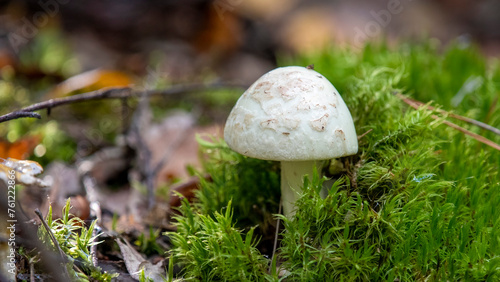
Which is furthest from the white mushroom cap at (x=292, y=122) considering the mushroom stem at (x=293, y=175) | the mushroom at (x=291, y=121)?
the mushroom stem at (x=293, y=175)

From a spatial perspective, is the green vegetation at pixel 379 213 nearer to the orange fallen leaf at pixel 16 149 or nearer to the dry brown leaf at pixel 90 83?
the orange fallen leaf at pixel 16 149

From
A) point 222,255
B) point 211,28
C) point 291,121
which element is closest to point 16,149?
point 222,255

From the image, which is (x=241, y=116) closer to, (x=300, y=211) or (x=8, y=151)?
(x=300, y=211)

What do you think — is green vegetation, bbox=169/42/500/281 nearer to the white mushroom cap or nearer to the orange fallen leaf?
the white mushroom cap

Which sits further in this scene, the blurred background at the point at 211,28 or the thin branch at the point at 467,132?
the blurred background at the point at 211,28

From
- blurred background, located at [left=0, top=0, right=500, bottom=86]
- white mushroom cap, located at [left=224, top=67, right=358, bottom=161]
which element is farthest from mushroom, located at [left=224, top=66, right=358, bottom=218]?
blurred background, located at [left=0, top=0, right=500, bottom=86]
